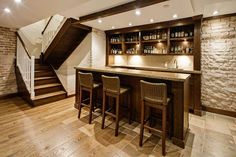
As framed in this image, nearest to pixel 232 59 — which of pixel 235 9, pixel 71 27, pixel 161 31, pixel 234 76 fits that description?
pixel 234 76

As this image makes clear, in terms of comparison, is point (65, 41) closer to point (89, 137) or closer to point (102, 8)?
point (102, 8)

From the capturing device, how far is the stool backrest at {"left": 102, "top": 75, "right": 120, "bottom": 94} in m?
2.41

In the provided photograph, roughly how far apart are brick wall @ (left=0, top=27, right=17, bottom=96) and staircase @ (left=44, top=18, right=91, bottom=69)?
1.02 meters

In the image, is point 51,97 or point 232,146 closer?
point 232,146

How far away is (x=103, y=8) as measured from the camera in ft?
10.5

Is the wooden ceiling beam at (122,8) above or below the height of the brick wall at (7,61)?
above

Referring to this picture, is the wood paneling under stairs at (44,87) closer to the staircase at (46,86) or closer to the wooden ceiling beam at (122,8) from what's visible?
the staircase at (46,86)

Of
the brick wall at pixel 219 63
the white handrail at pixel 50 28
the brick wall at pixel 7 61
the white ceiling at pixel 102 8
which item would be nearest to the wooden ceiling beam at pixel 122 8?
the white ceiling at pixel 102 8

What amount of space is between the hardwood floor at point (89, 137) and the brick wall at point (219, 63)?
0.45 metres

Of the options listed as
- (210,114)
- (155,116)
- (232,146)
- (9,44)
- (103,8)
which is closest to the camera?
(232,146)

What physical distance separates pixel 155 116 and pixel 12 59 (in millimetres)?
4866

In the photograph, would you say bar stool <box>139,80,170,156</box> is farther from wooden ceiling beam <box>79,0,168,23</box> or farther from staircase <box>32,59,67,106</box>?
staircase <box>32,59,67,106</box>

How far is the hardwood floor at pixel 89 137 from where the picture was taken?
202 centimetres

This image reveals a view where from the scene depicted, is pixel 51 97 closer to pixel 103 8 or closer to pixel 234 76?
pixel 103 8
